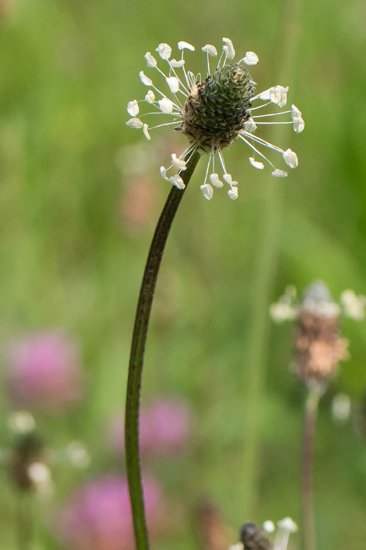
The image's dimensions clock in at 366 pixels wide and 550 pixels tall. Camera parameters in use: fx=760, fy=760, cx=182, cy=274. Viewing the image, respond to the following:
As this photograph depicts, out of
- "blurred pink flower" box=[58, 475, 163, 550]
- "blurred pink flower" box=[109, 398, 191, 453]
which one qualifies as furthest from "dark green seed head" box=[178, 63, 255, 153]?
"blurred pink flower" box=[109, 398, 191, 453]

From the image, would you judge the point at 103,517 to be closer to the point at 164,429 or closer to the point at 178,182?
the point at 164,429

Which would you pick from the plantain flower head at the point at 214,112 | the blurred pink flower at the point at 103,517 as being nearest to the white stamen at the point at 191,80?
the plantain flower head at the point at 214,112

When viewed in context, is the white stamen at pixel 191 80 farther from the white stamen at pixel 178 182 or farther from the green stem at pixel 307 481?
the green stem at pixel 307 481

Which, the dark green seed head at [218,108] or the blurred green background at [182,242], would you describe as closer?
the dark green seed head at [218,108]

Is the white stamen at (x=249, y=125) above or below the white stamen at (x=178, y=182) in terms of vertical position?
above

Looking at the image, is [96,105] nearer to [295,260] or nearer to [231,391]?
[295,260]

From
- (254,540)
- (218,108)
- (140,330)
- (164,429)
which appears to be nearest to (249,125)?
(218,108)
